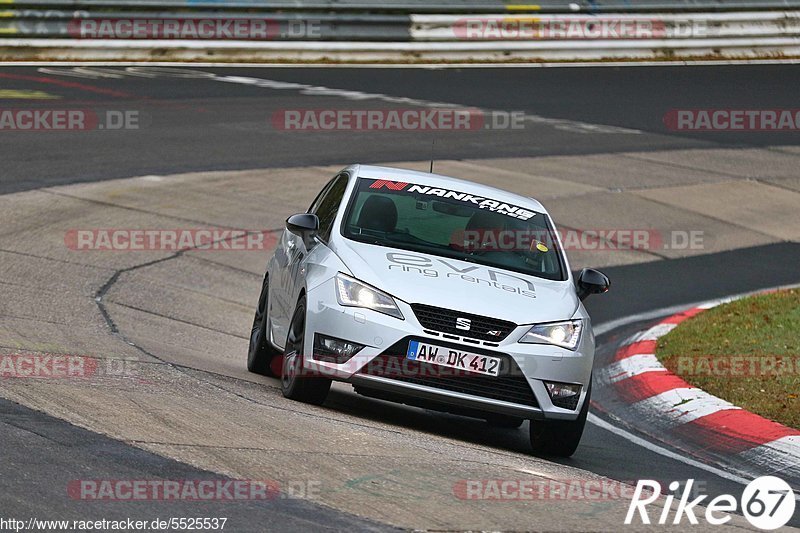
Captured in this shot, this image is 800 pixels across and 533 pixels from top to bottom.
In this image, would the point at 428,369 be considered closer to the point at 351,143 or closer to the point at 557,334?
the point at 557,334

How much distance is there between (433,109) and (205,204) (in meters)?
7.36

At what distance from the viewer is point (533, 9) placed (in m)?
27.8

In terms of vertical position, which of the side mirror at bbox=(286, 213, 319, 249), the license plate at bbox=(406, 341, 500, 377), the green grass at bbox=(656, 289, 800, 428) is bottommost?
the green grass at bbox=(656, 289, 800, 428)

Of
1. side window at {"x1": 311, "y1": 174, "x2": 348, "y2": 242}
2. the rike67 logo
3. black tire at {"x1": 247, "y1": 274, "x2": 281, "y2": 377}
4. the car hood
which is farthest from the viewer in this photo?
black tire at {"x1": 247, "y1": 274, "x2": 281, "y2": 377}

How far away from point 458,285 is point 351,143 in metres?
11.9

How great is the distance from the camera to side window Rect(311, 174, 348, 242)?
29.2 ft

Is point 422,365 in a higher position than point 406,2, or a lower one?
lower

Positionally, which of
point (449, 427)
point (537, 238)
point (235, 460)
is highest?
point (537, 238)

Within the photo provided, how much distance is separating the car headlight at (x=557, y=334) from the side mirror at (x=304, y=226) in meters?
1.70

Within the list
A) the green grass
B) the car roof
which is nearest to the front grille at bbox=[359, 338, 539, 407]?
the car roof

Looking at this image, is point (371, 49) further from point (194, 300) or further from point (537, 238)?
point (537, 238)

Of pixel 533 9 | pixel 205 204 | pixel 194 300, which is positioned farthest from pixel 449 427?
pixel 533 9

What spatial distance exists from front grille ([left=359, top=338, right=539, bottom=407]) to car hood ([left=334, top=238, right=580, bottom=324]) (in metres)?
0.28

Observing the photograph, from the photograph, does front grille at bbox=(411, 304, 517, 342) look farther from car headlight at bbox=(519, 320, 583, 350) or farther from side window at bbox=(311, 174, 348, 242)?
side window at bbox=(311, 174, 348, 242)
